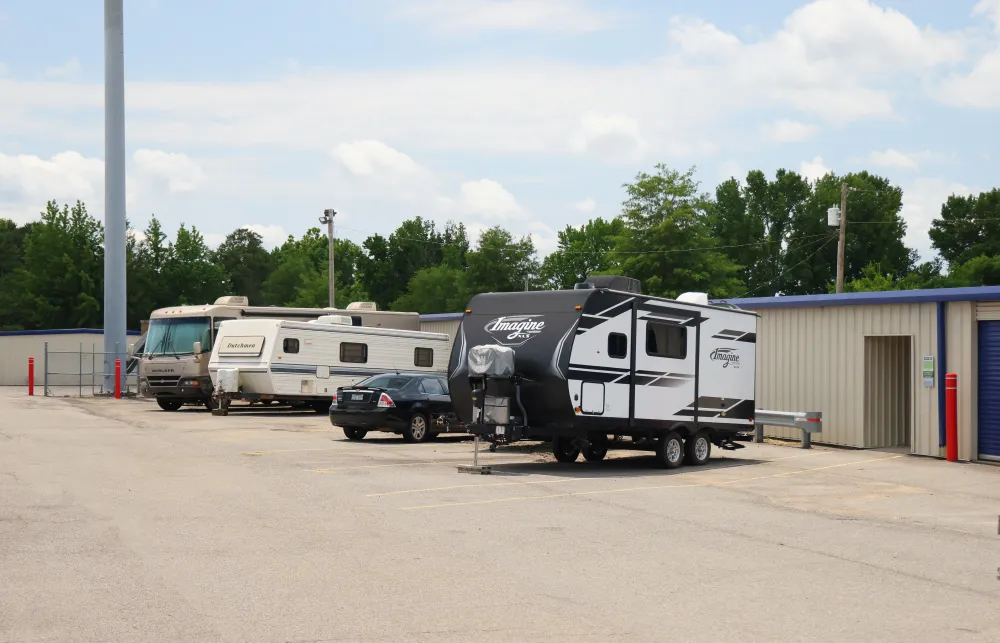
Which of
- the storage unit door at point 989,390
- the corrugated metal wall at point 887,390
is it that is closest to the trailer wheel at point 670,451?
the corrugated metal wall at point 887,390

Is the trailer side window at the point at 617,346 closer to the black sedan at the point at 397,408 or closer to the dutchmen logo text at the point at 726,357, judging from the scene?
the dutchmen logo text at the point at 726,357

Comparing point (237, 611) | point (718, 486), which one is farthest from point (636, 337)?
point (237, 611)

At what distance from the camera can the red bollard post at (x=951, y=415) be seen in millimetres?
19892

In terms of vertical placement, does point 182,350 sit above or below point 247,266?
below

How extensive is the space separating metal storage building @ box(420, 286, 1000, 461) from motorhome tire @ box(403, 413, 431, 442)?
7.40 m

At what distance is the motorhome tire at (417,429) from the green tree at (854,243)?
62.6 metres

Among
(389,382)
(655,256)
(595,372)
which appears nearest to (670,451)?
(595,372)

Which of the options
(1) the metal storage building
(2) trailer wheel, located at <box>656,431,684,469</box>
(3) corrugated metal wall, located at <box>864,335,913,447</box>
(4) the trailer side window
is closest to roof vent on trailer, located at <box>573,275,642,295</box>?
(4) the trailer side window

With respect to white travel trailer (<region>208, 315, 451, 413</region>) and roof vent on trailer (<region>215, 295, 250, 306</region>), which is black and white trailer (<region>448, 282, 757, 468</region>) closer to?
white travel trailer (<region>208, 315, 451, 413</region>)

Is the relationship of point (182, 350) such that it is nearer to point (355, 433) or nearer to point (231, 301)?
point (231, 301)

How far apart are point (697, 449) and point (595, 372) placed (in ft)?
10.6

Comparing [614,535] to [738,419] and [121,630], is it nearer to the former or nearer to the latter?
[121,630]

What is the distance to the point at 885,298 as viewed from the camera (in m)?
21.4

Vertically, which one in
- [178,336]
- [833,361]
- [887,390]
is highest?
[178,336]
